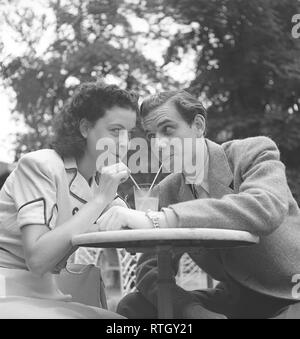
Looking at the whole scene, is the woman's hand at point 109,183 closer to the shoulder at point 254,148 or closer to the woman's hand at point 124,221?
the woman's hand at point 124,221

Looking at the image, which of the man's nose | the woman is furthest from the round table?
the man's nose

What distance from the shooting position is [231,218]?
1774 mm

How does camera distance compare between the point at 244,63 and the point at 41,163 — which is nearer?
the point at 41,163

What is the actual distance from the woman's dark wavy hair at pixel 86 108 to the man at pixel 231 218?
0.11 m

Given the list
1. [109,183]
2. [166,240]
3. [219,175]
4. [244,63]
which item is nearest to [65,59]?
[244,63]

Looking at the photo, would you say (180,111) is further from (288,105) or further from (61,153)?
(288,105)

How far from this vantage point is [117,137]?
2.17 metres

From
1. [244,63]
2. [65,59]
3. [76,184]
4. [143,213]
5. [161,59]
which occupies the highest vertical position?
[143,213]

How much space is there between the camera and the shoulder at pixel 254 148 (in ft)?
6.73

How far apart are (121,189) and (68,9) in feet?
28.8

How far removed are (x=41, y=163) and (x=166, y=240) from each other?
59 cm

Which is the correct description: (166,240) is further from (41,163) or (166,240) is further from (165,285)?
(41,163)

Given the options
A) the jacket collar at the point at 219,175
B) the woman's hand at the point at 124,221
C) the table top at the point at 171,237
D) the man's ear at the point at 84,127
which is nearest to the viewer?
the table top at the point at 171,237

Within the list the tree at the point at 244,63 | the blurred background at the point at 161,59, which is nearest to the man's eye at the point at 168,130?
the tree at the point at 244,63
